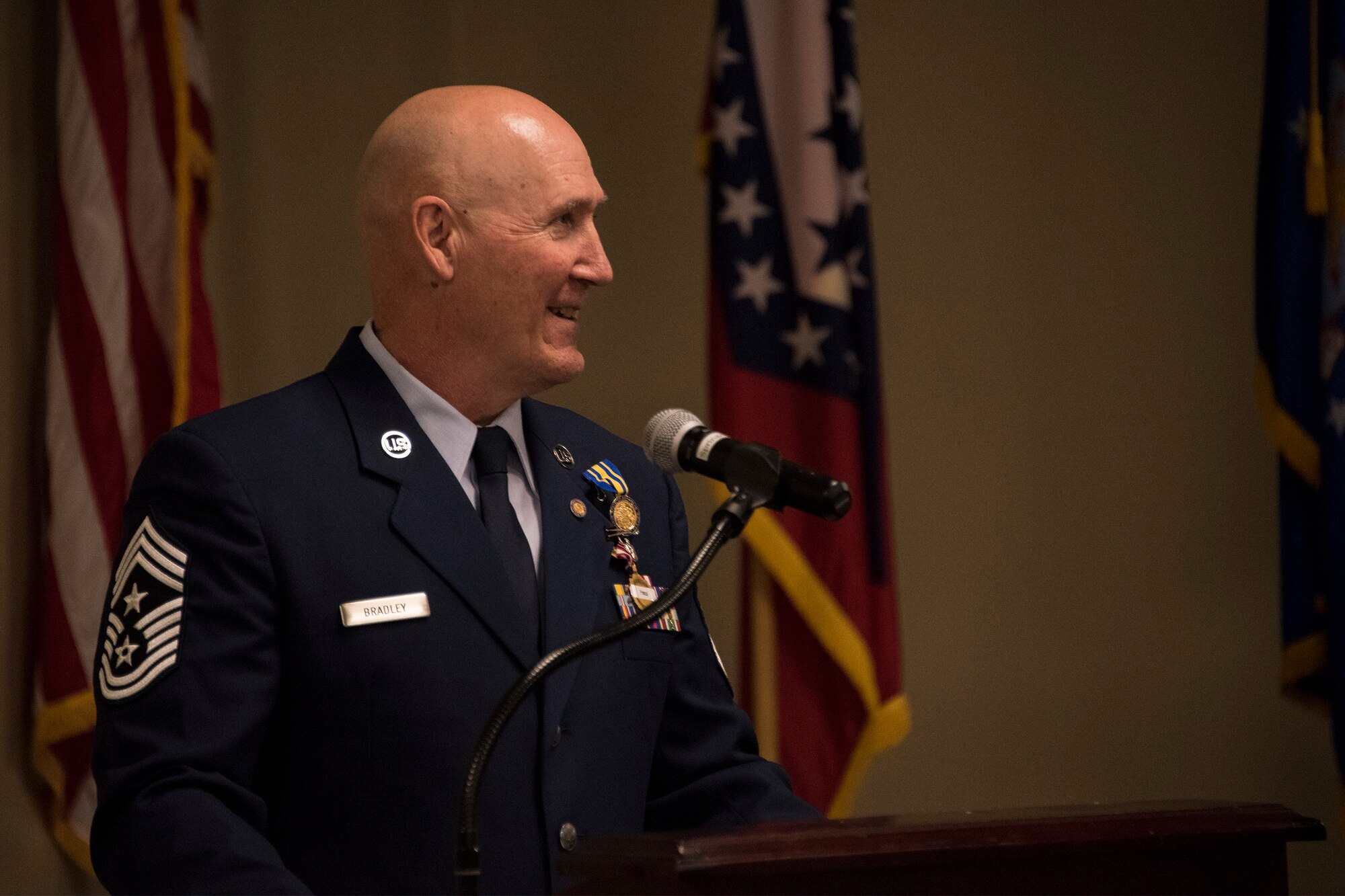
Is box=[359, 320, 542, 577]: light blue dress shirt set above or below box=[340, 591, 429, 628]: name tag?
above

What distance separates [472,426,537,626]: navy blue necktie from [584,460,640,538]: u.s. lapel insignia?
0.13m

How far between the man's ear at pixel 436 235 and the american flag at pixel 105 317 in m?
1.34

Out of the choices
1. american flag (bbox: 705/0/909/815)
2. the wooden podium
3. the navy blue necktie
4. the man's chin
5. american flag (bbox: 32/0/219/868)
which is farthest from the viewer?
american flag (bbox: 705/0/909/815)

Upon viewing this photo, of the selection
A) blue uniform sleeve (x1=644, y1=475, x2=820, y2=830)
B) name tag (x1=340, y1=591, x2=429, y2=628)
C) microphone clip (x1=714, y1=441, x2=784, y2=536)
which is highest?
microphone clip (x1=714, y1=441, x2=784, y2=536)

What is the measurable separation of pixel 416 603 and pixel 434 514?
11cm

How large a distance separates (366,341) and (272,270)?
1.78 m

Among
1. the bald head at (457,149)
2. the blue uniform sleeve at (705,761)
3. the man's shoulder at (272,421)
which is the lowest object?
the blue uniform sleeve at (705,761)

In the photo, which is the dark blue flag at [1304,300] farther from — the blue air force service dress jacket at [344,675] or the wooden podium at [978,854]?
the wooden podium at [978,854]

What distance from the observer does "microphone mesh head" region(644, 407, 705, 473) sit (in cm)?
143

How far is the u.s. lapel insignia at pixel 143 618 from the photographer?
1470 millimetres

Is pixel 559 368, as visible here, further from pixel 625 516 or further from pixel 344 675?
pixel 344 675

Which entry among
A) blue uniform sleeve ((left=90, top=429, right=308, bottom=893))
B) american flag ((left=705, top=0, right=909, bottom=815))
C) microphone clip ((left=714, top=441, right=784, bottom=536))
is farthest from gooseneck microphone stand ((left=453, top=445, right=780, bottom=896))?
american flag ((left=705, top=0, right=909, bottom=815))

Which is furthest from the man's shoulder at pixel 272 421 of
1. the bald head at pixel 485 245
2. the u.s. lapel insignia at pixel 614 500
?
the u.s. lapel insignia at pixel 614 500

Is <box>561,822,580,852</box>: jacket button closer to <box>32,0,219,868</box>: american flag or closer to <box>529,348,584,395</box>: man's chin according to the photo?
<box>529,348,584,395</box>: man's chin
